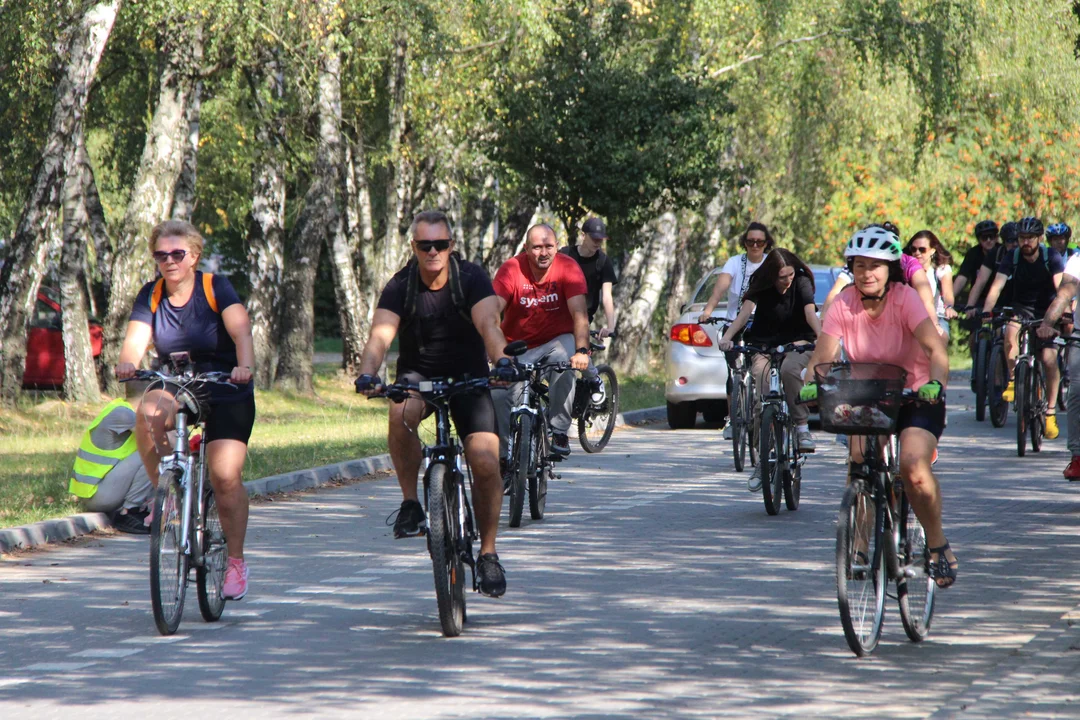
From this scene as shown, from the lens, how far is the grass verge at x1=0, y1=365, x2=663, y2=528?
38.3ft

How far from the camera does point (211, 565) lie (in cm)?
757

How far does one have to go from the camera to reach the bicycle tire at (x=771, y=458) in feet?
35.2

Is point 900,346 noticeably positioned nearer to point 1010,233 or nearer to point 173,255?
point 173,255

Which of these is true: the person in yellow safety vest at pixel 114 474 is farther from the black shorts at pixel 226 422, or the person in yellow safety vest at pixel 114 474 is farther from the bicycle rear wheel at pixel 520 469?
the black shorts at pixel 226 422

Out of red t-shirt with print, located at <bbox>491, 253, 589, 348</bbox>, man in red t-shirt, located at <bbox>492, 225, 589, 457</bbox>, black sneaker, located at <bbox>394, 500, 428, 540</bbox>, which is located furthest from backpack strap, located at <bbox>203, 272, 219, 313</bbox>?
red t-shirt with print, located at <bbox>491, 253, 589, 348</bbox>

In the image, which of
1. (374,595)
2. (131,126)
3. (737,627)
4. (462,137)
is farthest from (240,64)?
(737,627)

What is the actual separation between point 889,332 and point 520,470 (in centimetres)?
393

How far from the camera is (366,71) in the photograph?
2239cm

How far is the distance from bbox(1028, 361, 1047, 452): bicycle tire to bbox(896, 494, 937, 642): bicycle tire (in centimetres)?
780

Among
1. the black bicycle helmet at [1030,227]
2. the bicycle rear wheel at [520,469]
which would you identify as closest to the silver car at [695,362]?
the black bicycle helmet at [1030,227]

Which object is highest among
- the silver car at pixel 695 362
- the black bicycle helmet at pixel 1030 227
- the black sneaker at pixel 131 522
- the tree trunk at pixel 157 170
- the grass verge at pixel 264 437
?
the tree trunk at pixel 157 170

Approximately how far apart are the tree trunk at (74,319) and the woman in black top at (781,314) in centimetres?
1085

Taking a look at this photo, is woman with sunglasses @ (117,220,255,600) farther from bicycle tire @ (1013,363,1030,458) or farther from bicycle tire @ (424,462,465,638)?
bicycle tire @ (1013,363,1030,458)

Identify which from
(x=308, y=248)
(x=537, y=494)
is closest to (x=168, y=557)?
(x=537, y=494)
